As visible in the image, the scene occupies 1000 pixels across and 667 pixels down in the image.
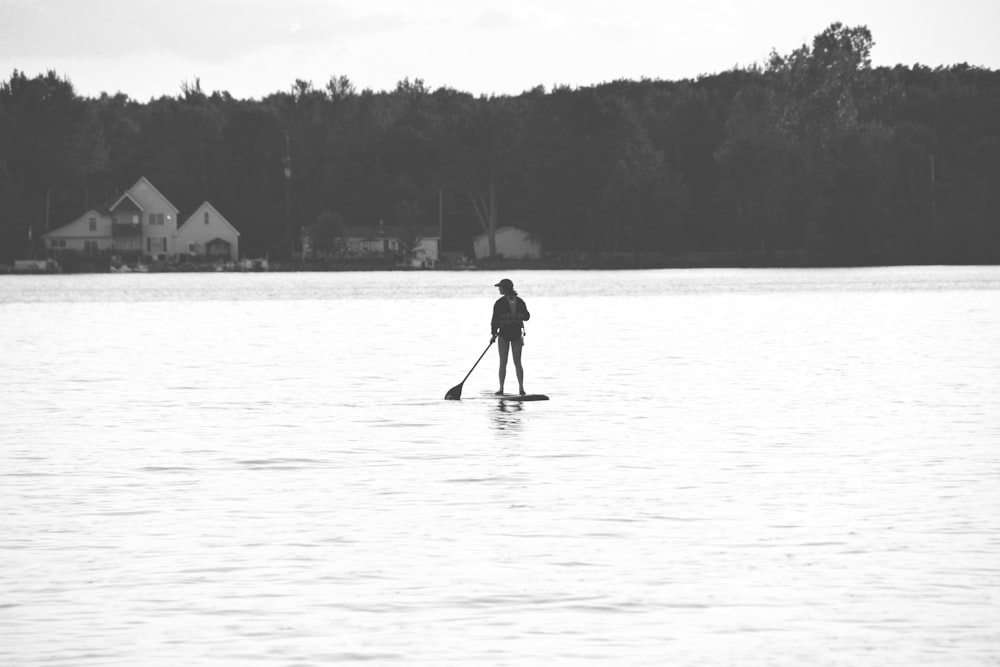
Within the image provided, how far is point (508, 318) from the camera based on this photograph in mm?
26297

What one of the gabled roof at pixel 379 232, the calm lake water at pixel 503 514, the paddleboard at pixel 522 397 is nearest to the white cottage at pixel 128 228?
the gabled roof at pixel 379 232

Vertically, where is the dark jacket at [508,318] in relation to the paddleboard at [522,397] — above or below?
above

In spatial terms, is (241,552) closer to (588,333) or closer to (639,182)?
(588,333)

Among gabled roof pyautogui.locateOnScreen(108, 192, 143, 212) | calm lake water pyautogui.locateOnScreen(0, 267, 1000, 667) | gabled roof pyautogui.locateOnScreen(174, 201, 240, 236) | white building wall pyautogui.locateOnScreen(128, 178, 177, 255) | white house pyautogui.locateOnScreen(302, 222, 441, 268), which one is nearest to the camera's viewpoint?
calm lake water pyautogui.locateOnScreen(0, 267, 1000, 667)

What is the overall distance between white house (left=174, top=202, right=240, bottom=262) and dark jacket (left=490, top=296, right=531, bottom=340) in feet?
453

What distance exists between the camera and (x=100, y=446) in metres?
22.0

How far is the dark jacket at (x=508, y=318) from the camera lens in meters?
26.2

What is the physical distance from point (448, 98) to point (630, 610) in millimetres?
180412

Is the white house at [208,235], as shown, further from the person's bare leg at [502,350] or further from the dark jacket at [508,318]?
the dark jacket at [508,318]

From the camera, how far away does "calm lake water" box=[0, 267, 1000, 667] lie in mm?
10867

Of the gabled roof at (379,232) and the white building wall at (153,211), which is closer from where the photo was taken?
the white building wall at (153,211)

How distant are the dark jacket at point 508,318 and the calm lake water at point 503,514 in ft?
4.28

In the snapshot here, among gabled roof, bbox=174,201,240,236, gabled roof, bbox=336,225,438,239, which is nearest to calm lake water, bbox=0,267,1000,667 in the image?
gabled roof, bbox=174,201,240,236

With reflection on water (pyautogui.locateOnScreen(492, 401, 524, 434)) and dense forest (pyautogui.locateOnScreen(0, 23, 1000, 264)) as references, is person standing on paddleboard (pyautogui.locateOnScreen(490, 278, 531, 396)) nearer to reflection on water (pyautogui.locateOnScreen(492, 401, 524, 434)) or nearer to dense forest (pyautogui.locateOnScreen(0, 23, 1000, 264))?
reflection on water (pyautogui.locateOnScreen(492, 401, 524, 434))
